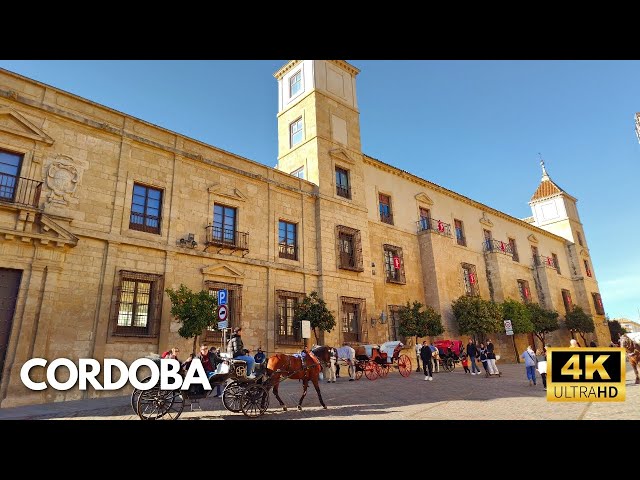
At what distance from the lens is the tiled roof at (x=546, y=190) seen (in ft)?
140

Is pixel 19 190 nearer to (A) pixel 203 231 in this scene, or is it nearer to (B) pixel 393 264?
(A) pixel 203 231

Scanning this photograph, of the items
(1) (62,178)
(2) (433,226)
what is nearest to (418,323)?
(2) (433,226)

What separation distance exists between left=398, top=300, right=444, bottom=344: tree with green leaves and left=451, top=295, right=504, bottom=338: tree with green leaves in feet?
8.21

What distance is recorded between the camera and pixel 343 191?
22.0m

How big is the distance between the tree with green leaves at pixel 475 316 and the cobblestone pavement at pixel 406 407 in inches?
420

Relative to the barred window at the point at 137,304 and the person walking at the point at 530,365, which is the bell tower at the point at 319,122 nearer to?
the barred window at the point at 137,304

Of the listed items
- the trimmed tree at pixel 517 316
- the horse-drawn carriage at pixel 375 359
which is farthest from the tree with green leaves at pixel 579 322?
the horse-drawn carriage at pixel 375 359

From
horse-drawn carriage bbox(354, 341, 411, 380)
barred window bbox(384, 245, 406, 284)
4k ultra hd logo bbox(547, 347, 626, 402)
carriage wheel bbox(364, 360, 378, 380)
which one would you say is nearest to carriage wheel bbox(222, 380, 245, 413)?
4k ultra hd logo bbox(547, 347, 626, 402)

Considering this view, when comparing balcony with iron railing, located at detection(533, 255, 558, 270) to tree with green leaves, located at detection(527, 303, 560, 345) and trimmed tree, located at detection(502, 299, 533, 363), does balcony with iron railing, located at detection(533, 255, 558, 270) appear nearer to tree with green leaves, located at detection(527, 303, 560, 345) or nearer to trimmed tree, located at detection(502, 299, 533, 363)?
tree with green leaves, located at detection(527, 303, 560, 345)

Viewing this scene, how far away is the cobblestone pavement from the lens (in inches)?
299
